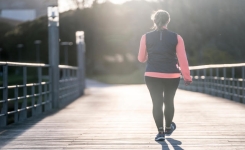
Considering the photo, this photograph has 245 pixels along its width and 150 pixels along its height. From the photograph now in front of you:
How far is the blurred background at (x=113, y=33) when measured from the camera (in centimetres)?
4281

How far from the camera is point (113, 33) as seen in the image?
77.7 metres

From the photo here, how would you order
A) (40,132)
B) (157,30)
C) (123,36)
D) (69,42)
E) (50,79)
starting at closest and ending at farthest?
(157,30)
(40,132)
(50,79)
(123,36)
(69,42)

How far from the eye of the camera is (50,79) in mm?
16266

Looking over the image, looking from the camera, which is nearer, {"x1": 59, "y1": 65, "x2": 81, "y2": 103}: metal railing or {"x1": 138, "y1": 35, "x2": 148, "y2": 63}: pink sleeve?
{"x1": 138, "y1": 35, "x2": 148, "y2": 63}: pink sleeve

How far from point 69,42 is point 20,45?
864 centimetres

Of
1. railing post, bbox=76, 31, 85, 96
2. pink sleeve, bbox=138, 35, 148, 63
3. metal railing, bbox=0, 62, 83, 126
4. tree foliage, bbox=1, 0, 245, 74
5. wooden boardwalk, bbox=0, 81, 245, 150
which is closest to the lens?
wooden boardwalk, bbox=0, 81, 245, 150

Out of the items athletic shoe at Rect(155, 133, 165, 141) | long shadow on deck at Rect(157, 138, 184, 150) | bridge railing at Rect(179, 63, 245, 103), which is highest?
bridge railing at Rect(179, 63, 245, 103)

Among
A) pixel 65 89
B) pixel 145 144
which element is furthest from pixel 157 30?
pixel 65 89

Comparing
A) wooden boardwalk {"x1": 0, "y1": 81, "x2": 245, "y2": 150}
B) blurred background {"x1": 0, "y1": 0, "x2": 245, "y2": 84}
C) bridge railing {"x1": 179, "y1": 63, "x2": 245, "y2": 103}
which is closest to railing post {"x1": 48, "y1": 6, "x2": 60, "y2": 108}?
wooden boardwalk {"x1": 0, "y1": 81, "x2": 245, "y2": 150}

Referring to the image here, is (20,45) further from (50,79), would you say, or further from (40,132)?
(40,132)

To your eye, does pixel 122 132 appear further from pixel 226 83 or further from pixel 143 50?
pixel 226 83

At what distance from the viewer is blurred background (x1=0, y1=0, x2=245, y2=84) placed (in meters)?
42.8

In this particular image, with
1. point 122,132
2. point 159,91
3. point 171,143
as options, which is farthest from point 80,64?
point 171,143

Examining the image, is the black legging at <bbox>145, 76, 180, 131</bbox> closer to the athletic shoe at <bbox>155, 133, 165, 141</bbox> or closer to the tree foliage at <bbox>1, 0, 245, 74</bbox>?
the athletic shoe at <bbox>155, 133, 165, 141</bbox>
